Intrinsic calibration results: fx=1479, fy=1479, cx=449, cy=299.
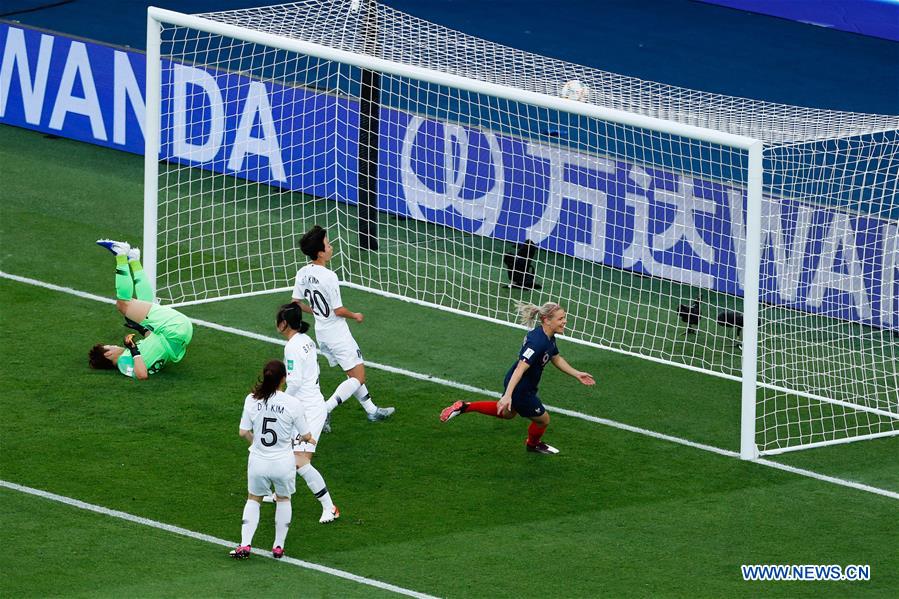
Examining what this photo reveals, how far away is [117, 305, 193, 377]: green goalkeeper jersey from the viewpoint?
14.1m

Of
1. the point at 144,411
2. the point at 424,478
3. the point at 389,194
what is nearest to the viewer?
the point at 424,478

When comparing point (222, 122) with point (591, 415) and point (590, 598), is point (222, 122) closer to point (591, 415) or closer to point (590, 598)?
point (591, 415)

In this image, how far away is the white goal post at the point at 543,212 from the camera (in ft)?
47.8

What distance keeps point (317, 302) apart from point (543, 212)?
445 centimetres

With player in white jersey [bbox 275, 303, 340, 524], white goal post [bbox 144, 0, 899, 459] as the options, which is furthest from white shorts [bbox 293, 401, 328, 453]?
white goal post [bbox 144, 0, 899, 459]

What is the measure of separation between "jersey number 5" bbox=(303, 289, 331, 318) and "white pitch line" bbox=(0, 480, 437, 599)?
2512 mm

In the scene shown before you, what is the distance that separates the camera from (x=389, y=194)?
17.5 metres

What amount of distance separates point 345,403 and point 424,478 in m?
1.89

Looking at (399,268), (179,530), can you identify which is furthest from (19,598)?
(399,268)

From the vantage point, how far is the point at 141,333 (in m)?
14.4

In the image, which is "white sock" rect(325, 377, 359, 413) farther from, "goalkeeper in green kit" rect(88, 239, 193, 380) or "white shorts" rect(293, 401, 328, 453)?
"goalkeeper in green kit" rect(88, 239, 193, 380)

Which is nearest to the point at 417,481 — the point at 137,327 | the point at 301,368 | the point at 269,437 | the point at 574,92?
the point at 301,368

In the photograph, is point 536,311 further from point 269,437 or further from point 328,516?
point 269,437

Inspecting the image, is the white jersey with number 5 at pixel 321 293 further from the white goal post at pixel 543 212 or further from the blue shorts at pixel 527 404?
the white goal post at pixel 543 212
